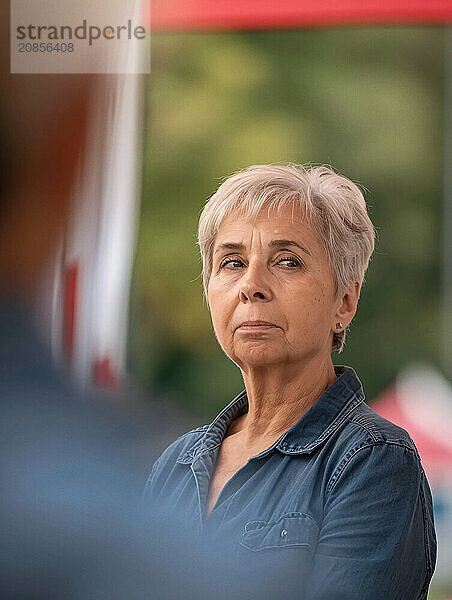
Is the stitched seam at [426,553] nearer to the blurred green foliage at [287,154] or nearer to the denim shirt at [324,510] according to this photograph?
the denim shirt at [324,510]

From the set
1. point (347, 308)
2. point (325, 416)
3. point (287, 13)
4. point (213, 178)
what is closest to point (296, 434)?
point (325, 416)

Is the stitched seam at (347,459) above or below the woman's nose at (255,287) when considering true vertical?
below

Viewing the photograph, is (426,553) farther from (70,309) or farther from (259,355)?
(70,309)

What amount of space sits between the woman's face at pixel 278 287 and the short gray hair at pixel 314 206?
1cm

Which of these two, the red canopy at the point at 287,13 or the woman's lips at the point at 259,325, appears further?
the red canopy at the point at 287,13

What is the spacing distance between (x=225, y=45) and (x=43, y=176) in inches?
10.1

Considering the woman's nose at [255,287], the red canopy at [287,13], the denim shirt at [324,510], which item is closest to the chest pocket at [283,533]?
the denim shirt at [324,510]

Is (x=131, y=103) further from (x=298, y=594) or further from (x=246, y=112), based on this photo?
(x=298, y=594)

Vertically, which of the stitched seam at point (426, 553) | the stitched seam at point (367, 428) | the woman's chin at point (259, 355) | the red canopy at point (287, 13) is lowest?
the stitched seam at point (426, 553)

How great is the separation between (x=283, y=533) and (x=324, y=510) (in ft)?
0.15

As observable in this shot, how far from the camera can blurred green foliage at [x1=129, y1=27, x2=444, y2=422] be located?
832 mm

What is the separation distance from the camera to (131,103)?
0.88m

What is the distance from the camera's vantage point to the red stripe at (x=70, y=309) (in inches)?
34.3

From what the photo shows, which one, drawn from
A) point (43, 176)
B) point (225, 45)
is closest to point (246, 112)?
point (225, 45)
